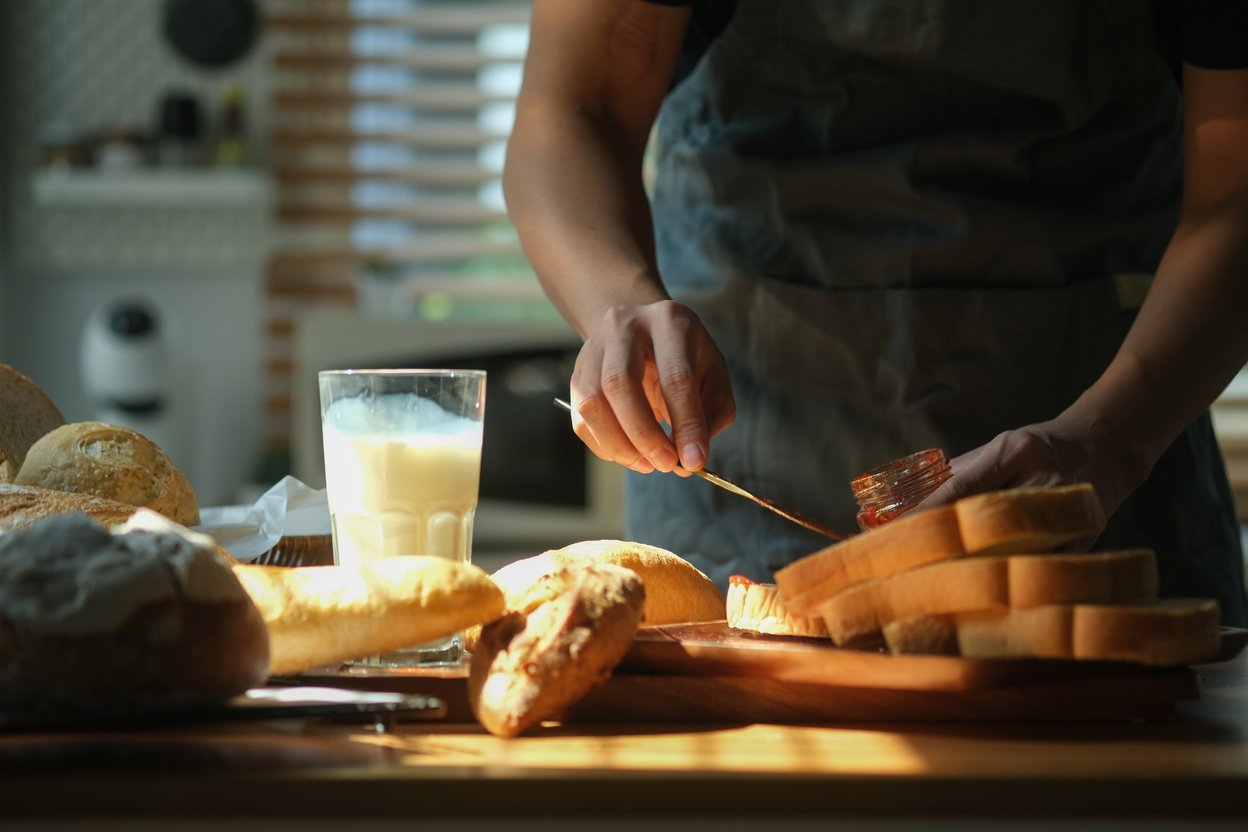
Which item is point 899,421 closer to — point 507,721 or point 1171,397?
point 1171,397

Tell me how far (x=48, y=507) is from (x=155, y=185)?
3.35 metres

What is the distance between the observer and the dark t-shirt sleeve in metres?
1.11

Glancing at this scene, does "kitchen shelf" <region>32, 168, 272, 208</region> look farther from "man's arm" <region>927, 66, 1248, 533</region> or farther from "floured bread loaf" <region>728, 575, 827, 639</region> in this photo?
"floured bread loaf" <region>728, 575, 827, 639</region>

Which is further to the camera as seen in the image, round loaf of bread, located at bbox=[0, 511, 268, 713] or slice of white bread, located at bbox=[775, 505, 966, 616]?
slice of white bread, located at bbox=[775, 505, 966, 616]

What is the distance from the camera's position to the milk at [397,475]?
83 cm

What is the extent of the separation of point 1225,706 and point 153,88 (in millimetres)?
3994

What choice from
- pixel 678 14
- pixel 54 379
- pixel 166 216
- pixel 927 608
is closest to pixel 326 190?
pixel 166 216

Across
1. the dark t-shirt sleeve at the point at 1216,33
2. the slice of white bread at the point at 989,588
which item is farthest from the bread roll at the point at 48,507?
the dark t-shirt sleeve at the point at 1216,33

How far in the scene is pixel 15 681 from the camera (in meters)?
0.59

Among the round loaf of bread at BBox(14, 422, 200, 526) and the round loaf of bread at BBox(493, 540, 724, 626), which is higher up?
the round loaf of bread at BBox(14, 422, 200, 526)

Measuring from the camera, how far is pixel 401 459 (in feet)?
2.75

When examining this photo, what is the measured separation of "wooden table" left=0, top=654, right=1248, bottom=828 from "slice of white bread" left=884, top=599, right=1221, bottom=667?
0.24 feet

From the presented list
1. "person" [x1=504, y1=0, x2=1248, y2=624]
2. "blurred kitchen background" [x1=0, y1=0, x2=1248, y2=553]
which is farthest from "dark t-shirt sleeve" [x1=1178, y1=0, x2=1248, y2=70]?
"blurred kitchen background" [x1=0, y1=0, x2=1248, y2=553]

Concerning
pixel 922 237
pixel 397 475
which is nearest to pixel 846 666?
pixel 397 475
